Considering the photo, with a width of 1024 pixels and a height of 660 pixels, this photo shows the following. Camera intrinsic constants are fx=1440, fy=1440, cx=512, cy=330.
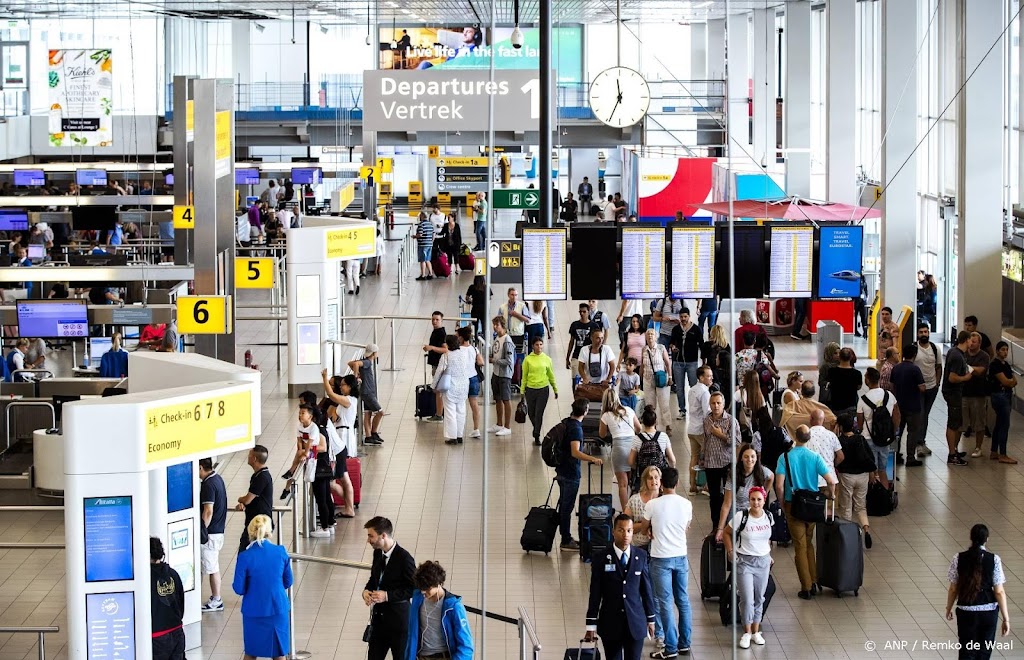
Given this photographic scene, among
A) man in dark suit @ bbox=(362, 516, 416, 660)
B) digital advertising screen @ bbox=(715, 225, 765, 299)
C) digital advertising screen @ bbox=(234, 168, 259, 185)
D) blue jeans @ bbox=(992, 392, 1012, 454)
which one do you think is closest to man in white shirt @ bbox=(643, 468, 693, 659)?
man in dark suit @ bbox=(362, 516, 416, 660)

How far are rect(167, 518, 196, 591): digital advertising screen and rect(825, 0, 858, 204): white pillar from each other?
16639 millimetres

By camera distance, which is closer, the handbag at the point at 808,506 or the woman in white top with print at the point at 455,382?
the handbag at the point at 808,506

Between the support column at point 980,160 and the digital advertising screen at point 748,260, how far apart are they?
219 inches

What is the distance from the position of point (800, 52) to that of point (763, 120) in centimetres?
667

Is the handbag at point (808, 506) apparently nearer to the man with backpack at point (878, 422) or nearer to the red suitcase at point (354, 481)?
the man with backpack at point (878, 422)

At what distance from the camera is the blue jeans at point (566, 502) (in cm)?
1154

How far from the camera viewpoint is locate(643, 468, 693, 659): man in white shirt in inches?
359

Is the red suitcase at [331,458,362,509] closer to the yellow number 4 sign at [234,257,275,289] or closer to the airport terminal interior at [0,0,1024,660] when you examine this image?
the airport terminal interior at [0,0,1024,660]

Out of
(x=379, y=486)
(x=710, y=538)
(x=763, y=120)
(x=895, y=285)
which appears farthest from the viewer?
(x=763, y=120)

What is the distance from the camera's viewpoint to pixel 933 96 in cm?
2386

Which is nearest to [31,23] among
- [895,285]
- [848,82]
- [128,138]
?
[128,138]

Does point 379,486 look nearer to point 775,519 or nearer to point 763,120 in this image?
point 775,519

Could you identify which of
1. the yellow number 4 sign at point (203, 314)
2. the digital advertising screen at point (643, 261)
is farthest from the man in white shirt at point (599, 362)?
the yellow number 4 sign at point (203, 314)

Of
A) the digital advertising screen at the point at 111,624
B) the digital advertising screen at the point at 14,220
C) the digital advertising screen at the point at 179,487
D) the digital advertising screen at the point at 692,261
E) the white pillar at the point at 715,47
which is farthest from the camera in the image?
the white pillar at the point at 715,47
